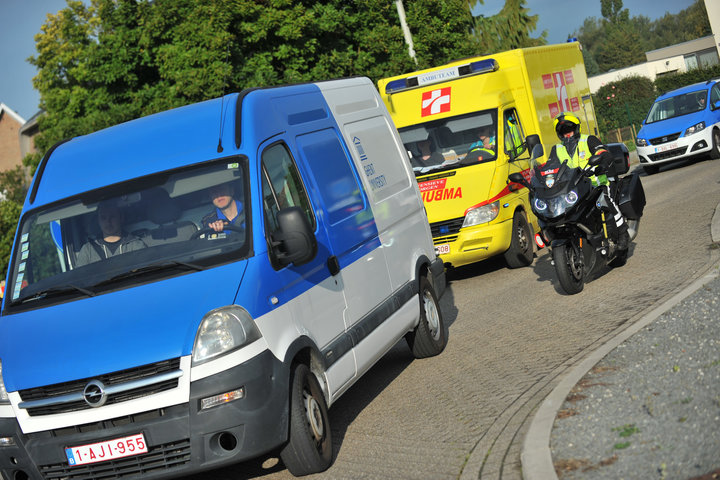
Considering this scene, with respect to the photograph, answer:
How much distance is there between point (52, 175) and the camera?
7.08 metres

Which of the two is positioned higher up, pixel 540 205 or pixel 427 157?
pixel 427 157

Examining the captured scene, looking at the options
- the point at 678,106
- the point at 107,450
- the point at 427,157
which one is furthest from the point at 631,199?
the point at 678,106

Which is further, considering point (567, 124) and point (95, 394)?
point (567, 124)

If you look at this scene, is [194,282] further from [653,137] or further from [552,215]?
[653,137]

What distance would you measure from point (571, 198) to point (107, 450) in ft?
21.8

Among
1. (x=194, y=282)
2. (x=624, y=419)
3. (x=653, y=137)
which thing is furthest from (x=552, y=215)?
(x=653, y=137)

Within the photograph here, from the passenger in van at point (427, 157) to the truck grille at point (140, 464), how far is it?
29.3ft

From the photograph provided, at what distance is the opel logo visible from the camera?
552 centimetres

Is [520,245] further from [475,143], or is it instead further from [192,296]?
[192,296]

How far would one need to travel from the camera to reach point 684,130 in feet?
75.6

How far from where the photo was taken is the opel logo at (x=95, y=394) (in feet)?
18.1

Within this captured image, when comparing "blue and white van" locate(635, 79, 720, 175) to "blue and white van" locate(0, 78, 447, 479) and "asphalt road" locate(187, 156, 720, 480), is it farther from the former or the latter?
"blue and white van" locate(0, 78, 447, 479)

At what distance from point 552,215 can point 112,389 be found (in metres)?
6.45

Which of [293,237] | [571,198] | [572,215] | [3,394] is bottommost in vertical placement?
[572,215]
